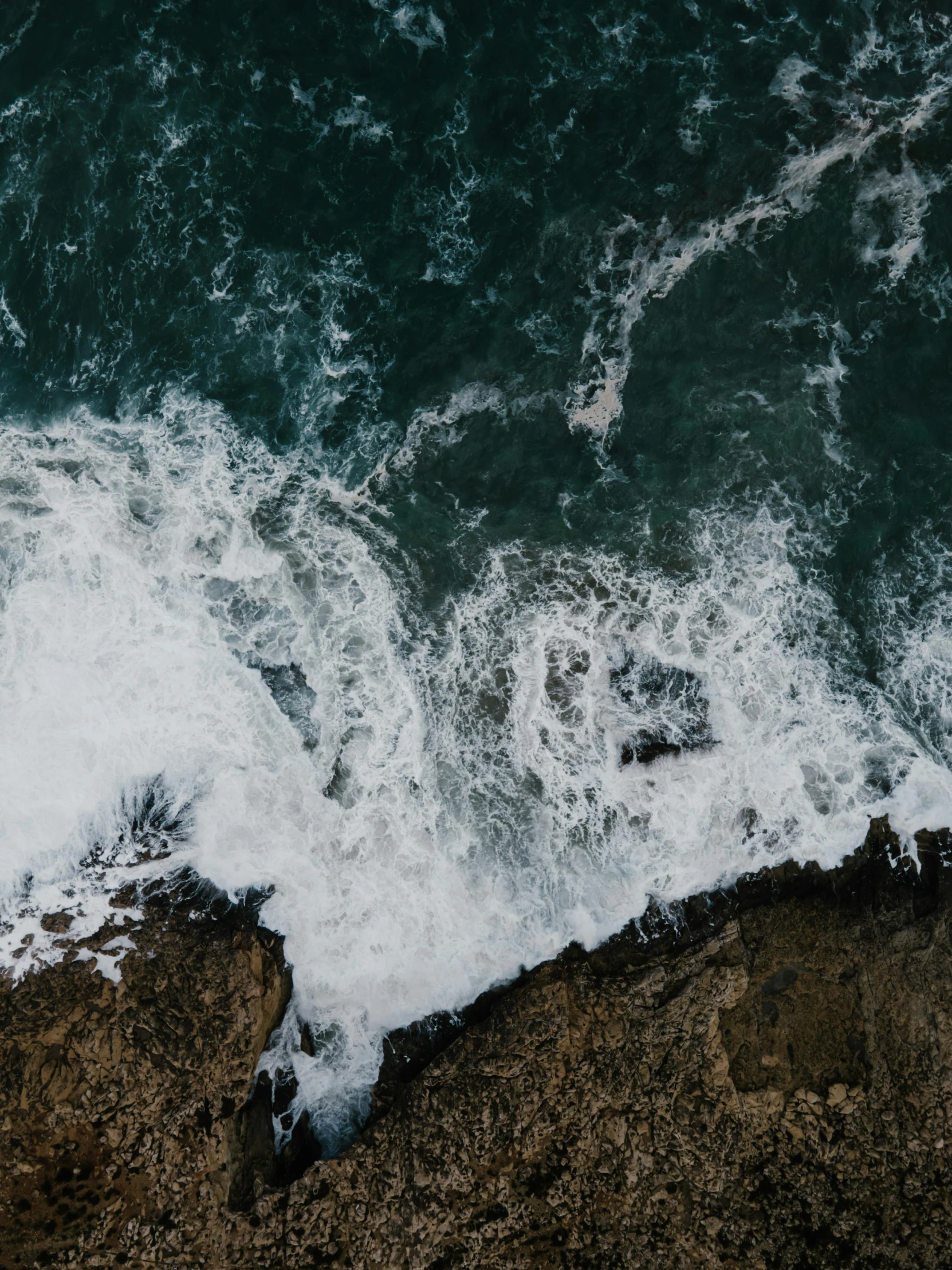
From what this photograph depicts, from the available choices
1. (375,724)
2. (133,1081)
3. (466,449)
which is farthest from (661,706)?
(133,1081)

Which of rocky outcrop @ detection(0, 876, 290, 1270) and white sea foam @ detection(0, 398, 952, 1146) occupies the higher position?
white sea foam @ detection(0, 398, 952, 1146)

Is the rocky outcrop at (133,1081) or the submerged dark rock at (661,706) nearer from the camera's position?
the rocky outcrop at (133,1081)

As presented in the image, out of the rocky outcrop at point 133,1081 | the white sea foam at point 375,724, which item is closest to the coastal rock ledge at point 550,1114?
the rocky outcrop at point 133,1081

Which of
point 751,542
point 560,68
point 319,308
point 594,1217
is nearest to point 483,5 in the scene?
point 560,68

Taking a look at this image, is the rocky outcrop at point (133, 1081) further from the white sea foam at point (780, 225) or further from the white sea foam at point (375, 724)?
the white sea foam at point (780, 225)

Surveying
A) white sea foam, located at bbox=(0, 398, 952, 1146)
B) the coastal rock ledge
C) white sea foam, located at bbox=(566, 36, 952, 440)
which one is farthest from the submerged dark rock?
white sea foam, located at bbox=(566, 36, 952, 440)

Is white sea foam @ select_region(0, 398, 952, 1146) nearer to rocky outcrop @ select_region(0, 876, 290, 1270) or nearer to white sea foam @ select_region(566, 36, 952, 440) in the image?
rocky outcrop @ select_region(0, 876, 290, 1270)

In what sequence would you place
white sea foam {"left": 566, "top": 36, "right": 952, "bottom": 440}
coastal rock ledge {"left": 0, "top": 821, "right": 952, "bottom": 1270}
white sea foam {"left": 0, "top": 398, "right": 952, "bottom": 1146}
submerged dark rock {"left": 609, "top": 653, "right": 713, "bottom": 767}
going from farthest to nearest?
1. submerged dark rock {"left": 609, "top": 653, "right": 713, "bottom": 767}
2. white sea foam {"left": 566, "top": 36, "right": 952, "bottom": 440}
3. white sea foam {"left": 0, "top": 398, "right": 952, "bottom": 1146}
4. coastal rock ledge {"left": 0, "top": 821, "right": 952, "bottom": 1270}
